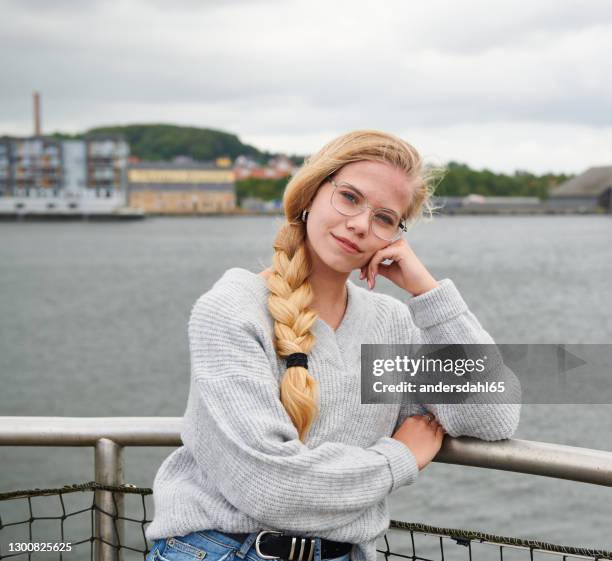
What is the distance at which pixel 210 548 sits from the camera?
1.84 meters

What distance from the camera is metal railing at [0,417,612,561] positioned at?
1.81 meters

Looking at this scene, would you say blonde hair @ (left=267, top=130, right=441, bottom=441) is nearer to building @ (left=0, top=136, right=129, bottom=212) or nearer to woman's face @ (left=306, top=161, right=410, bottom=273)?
woman's face @ (left=306, top=161, right=410, bottom=273)

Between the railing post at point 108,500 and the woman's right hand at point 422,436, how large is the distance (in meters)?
0.72

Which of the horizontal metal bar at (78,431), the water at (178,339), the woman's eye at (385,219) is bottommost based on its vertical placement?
the water at (178,339)

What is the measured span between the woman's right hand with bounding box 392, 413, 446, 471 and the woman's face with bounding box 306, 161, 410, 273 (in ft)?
1.27

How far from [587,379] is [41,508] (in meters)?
8.81

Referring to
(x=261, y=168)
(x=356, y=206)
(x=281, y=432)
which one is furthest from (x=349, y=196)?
(x=261, y=168)

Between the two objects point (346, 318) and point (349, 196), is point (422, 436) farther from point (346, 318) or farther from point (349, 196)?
point (349, 196)

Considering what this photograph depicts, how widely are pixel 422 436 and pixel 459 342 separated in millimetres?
229

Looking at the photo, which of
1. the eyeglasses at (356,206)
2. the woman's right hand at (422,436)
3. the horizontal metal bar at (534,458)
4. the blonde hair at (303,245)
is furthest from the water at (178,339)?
the horizontal metal bar at (534,458)

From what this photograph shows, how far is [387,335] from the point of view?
6.93ft

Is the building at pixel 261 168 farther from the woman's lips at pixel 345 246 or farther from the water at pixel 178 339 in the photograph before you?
the woman's lips at pixel 345 246

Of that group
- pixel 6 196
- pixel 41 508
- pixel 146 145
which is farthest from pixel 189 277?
pixel 146 145

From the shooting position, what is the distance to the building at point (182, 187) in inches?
5138
